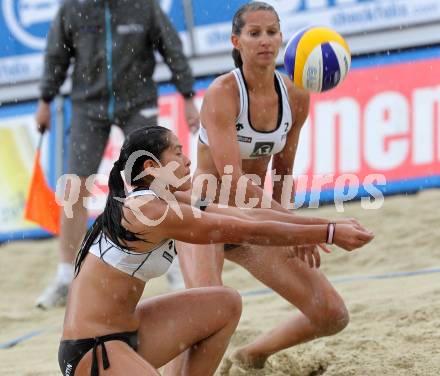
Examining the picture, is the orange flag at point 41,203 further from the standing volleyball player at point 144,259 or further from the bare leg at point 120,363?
the bare leg at point 120,363

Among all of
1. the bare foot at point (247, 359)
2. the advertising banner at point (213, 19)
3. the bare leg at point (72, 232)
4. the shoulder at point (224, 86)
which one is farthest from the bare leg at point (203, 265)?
the advertising banner at point (213, 19)

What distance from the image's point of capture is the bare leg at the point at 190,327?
167 inches

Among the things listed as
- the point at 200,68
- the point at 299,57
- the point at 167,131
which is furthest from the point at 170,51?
the point at 167,131

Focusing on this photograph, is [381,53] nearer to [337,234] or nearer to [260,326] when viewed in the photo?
[260,326]

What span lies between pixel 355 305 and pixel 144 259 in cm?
219

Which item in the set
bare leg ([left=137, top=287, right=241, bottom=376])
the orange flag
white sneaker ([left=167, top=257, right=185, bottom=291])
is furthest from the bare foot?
the orange flag

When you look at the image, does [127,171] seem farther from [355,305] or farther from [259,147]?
[355,305]

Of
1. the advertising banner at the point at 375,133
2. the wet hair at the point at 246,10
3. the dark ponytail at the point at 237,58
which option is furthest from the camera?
the advertising banner at the point at 375,133

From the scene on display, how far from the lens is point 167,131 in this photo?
164 inches

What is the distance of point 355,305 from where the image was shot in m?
5.94

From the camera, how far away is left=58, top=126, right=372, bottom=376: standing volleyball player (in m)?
3.97

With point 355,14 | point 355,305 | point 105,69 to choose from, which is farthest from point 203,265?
point 355,14

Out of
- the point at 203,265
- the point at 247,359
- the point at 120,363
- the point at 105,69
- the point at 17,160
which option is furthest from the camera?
the point at 17,160

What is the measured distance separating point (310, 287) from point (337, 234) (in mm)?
847
